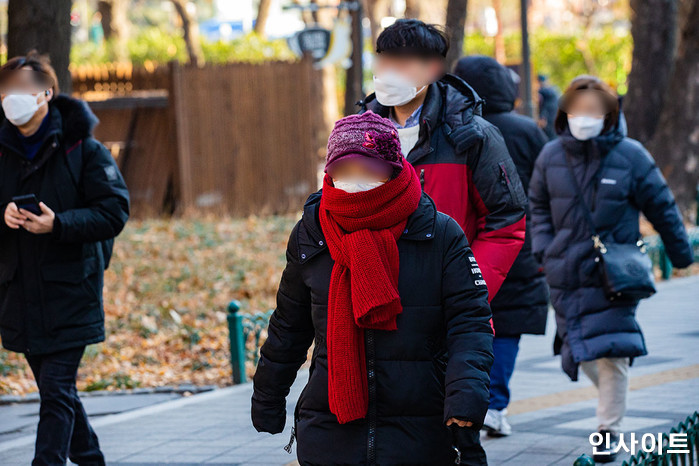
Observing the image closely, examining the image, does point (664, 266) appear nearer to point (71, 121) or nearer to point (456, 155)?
point (456, 155)

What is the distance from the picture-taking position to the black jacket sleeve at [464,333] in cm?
326

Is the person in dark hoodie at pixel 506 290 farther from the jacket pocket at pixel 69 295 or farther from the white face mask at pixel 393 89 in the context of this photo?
the jacket pocket at pixel 69 295

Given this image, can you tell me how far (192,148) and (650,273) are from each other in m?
11.6

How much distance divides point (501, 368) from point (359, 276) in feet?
8.97

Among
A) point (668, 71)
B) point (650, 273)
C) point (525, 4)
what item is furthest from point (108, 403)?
point (668, 71)

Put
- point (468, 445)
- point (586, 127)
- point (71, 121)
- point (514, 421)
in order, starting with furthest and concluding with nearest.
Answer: point (514, 421) < point (586, 127) < point (71, 121) < point (468, 445)

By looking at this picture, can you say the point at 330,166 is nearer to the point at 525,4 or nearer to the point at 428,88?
the point at 428,88

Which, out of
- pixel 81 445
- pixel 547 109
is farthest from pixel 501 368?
pixel 547 109

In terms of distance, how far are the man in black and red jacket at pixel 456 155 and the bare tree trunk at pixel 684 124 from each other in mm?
11513

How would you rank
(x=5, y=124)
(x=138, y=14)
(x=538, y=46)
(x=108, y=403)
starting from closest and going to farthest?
(x=5, y=124) < (x=108, y=403) < (x=538, y=46) < (x=138, y=14)

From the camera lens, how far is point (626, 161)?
5.82 metres

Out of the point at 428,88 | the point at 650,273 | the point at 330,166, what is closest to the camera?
the point at 330,166

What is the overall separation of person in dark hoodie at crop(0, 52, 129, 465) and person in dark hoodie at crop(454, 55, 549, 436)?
206cm

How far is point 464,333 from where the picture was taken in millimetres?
3406
